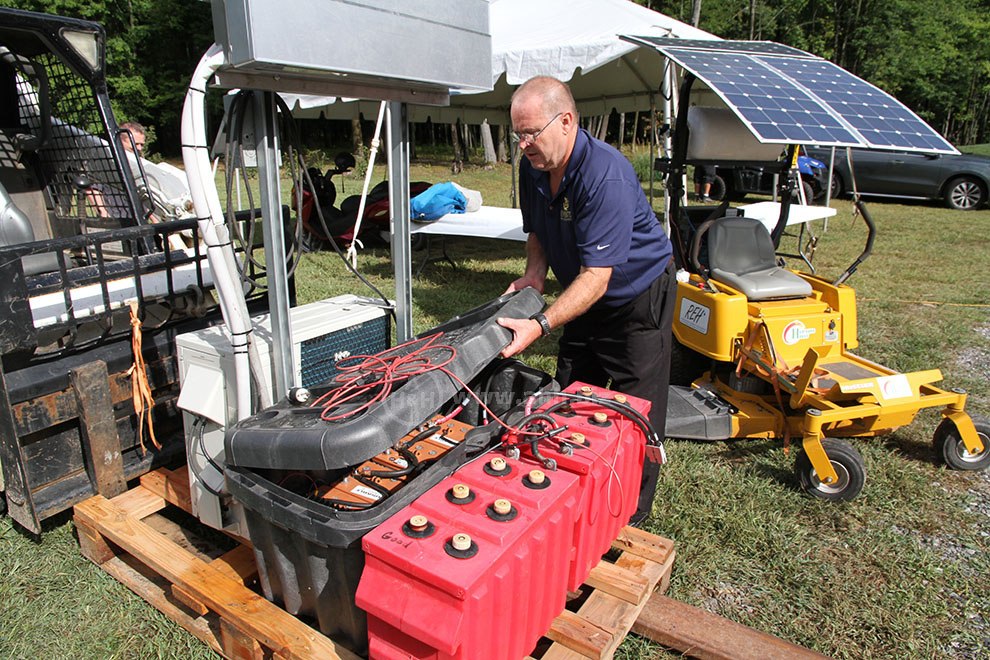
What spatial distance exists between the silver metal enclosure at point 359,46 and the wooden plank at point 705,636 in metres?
2.01

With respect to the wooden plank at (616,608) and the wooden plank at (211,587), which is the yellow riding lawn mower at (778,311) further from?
the wooden plank at (211,587)

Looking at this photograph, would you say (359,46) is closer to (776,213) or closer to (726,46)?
(726,46)

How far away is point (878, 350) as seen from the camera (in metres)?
5.36

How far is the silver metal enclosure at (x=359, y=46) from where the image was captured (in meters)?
1.69

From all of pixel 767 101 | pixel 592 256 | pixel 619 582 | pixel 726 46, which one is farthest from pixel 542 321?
pixel 726 46

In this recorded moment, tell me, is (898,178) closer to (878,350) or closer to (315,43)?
(878,350)

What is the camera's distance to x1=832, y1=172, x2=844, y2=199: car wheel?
14.5 meters

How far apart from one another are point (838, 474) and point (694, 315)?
1.28m

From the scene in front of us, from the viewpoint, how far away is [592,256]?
2.46m

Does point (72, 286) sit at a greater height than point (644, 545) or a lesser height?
greater

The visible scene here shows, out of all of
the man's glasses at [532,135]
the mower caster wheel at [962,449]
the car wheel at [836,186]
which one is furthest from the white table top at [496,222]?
the car wheel at [836,186]

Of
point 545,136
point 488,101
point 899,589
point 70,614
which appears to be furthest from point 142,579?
point 488,101

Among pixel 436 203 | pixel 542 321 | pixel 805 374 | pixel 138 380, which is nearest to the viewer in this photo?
pixel 542 321

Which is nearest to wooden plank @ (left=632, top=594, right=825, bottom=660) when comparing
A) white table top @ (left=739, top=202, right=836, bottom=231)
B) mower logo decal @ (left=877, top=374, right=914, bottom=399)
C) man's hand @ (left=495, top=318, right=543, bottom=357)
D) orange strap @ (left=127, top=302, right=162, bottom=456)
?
man's hand @ (left=495, top=318, right=543, bottom=357)
